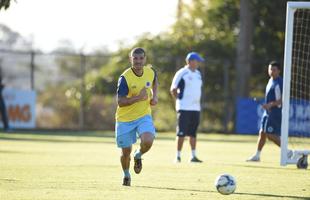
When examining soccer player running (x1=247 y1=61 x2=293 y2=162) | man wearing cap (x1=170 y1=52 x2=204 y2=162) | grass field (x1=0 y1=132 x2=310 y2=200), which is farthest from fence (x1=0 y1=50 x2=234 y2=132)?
soccer player running (x1=247 y1=61 x2=293 y2=162)

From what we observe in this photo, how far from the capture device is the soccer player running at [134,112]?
12.7m

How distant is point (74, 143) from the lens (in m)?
24.8

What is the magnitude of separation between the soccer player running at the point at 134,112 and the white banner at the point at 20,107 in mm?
20479

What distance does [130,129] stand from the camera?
12.8 m

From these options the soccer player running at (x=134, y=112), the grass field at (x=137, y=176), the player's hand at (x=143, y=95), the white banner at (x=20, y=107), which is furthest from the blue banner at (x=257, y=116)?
the player's hand at (x=143, y=95)

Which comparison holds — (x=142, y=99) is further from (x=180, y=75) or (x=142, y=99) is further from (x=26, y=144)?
(x=26, y=144)

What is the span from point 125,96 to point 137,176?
193cm

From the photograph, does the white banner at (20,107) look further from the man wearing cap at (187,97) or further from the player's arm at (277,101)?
the player's arm at (277,101)

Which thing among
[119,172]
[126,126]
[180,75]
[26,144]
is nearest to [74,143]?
[26,144]

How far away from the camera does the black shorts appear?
59.6 feet

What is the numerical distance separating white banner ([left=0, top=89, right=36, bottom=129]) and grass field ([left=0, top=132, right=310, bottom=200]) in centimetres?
1075

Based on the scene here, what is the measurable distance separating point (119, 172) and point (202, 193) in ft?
11.1

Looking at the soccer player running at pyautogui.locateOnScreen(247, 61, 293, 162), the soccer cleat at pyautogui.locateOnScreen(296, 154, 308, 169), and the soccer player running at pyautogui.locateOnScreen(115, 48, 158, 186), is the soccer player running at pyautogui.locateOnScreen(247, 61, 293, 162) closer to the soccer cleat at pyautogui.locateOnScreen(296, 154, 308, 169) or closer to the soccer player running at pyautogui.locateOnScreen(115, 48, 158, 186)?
the soccer cleat at pyautogui.locateOnScreen(296, 154, 308, 169)

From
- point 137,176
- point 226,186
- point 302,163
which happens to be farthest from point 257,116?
point 226,186
